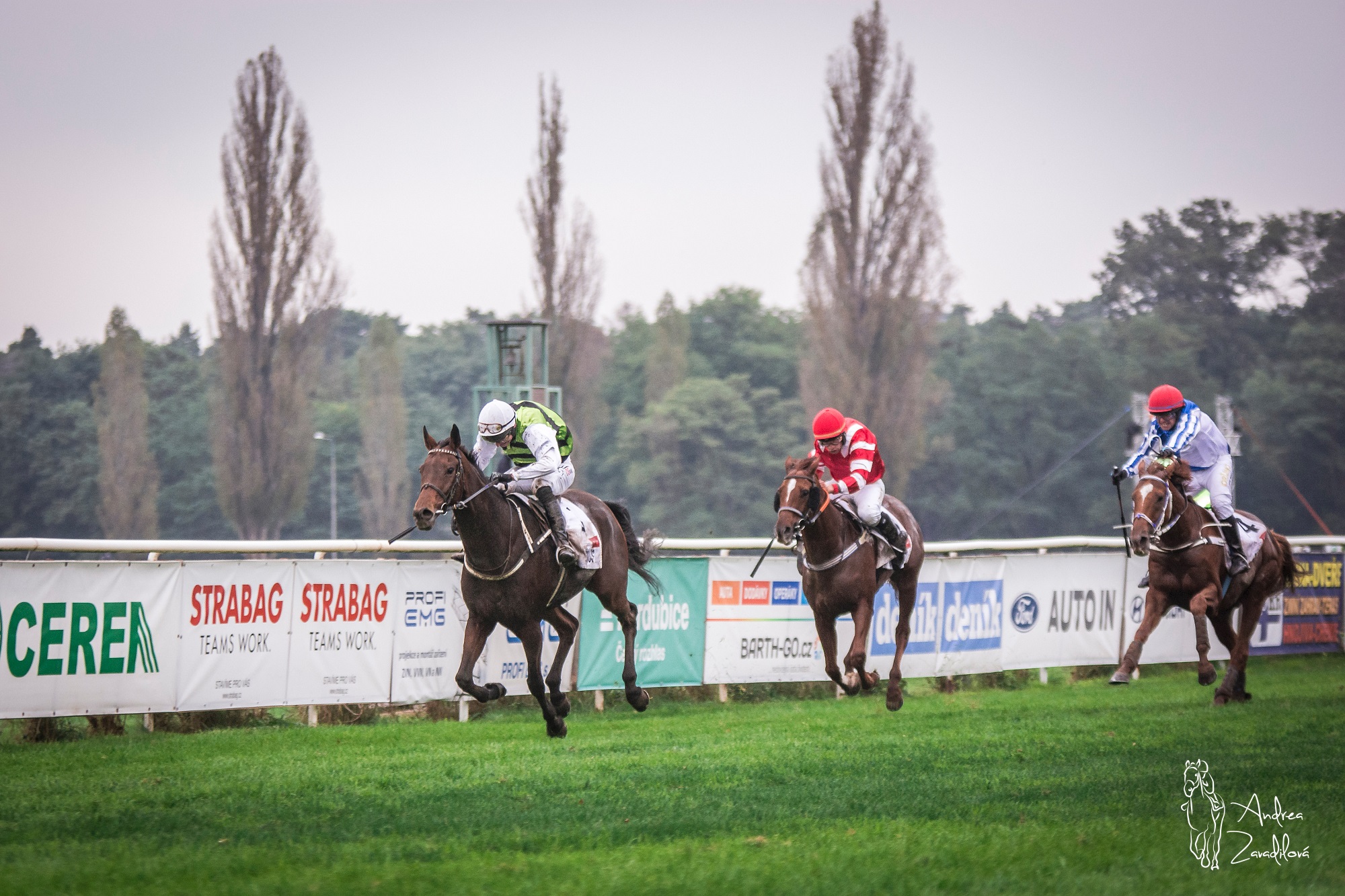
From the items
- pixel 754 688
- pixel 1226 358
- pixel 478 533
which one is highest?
pixel 1226 358

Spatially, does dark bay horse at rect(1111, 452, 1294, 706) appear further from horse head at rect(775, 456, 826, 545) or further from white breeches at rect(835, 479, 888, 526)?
horse head at rect(775, 456, 826, 545)

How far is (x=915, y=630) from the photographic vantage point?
1472cm

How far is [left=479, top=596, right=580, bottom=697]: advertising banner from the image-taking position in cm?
1217

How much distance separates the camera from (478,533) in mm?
9078

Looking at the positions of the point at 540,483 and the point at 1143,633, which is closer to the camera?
the point at 540,483

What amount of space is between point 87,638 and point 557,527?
3.59 meters

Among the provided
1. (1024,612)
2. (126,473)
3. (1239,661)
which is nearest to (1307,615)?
(1024,612)

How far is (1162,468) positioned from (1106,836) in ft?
17.4

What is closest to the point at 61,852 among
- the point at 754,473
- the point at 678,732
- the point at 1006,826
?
the point at 1006,826

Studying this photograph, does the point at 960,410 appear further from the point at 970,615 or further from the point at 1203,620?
the point at 1203,620

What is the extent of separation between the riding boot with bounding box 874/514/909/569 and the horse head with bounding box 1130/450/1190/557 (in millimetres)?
1822

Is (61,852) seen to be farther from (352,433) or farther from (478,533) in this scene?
(352,433)

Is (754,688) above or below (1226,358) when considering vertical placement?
below

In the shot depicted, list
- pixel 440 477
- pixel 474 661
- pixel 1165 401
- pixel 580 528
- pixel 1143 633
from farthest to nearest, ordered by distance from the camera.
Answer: pixel 1165 401 → pixel 1143 633 → pixel 580 528 → pixel 474 661 → pixel 440 477
